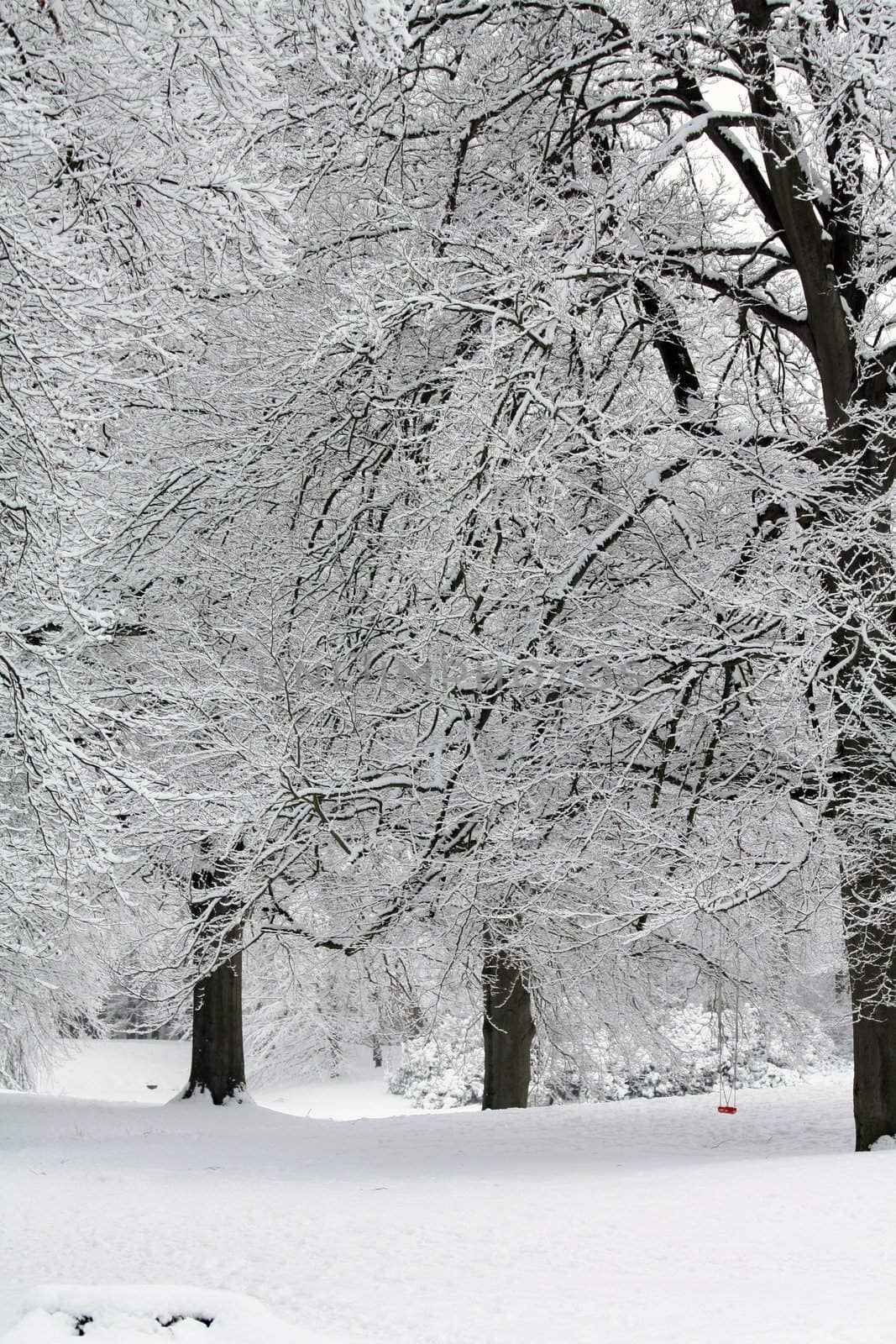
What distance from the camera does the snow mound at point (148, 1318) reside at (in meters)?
3.20

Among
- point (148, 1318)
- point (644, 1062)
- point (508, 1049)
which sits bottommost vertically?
point (644, 1062)

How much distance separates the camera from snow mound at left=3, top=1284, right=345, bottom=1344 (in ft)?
10.5

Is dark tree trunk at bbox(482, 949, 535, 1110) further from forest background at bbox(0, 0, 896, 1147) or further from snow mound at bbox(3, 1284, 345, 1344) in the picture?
snow mound at bbox(3, 1284, 345, 1344)

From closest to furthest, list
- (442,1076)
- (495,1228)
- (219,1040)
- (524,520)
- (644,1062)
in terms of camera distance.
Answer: (495,1228) < (524,520) < (219,1040) < (644,1062) < (442,1076)

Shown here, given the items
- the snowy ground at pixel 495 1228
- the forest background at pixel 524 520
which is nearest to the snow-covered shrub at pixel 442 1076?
the snowy ground at pixel 495 1228

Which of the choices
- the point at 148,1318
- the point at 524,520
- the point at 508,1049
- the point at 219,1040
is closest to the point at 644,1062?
the point at 508,1049

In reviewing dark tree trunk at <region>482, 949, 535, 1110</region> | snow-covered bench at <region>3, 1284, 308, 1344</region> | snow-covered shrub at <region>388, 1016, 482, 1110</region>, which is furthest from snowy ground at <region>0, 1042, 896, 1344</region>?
snow-covered shrub at <region>388, 1016, 482, 1110</region>

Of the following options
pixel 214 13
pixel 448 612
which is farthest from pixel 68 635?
pixel 214 13

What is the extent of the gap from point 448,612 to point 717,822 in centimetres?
234

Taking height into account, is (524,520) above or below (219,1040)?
above

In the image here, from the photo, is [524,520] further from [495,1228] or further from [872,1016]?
[495,1228]

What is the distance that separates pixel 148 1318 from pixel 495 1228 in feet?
13.8

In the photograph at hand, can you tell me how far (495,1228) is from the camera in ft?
23.6

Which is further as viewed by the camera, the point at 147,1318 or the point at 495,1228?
the point at 495,1228
